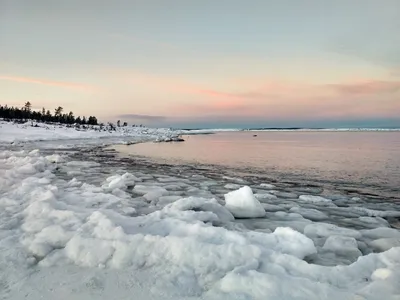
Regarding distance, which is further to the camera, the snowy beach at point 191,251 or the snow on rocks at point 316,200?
the snow on rocks at point 316,200

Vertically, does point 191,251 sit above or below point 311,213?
above

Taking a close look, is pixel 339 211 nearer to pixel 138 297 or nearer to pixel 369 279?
pixel 369 279

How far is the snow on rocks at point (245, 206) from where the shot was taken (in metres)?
5.80

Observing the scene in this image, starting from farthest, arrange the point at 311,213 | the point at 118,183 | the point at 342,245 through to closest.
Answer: the point at 118,183 < the point at 311,213 < the point at 342,245

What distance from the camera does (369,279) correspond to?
316 cm

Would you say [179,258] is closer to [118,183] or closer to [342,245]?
[342,245]

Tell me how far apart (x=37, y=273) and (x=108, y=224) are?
1.11 meters

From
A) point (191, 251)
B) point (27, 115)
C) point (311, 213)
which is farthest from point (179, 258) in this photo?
point (27, 115)

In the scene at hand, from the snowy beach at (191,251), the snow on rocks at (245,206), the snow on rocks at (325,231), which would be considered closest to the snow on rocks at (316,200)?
the snowy beach at (191,251)

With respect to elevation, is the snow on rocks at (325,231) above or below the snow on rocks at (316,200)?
above

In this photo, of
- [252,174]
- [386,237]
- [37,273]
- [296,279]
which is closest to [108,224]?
[37,273]

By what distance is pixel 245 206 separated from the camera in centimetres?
586

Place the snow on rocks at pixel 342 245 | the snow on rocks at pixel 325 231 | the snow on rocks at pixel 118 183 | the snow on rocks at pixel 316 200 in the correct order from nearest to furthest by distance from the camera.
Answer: the snow on rocks at pixel 342 245, the snow on rocks at pixel 325 231, the snow on rocks at pixel 316 200, the snow on rocks at pixel 118 183

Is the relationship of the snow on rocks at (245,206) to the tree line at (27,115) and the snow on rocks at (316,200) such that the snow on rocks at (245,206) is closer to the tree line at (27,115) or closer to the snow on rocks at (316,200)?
the snow on rocks at (316,200)
